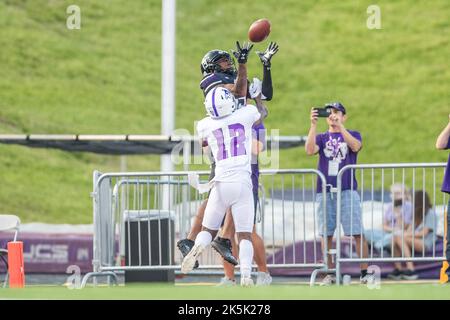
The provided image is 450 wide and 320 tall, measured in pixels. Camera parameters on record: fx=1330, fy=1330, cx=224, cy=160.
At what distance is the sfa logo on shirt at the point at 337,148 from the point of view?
14766 mm

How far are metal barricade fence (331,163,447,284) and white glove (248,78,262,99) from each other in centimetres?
179

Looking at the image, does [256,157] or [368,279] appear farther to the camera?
[368,279]

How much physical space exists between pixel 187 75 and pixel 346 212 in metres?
21.0

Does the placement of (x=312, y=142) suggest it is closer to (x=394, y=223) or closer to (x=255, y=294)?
(x=394, y=223)

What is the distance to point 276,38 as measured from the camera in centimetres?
3659

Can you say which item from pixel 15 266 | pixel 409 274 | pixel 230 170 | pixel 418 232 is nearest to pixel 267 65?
pixel 230 170

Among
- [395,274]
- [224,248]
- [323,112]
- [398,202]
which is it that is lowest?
[395,274]

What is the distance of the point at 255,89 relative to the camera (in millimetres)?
13062

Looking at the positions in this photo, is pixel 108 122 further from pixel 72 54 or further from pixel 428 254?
pixel 428 254

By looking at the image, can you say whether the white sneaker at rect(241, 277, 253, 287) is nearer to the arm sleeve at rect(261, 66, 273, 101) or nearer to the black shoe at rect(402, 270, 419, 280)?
the arm sleeve at rect(261, 66, 273, 101)

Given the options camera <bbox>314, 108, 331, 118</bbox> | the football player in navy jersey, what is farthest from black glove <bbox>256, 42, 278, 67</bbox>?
camera <bbox>314, 108, 331, 118</bbox>

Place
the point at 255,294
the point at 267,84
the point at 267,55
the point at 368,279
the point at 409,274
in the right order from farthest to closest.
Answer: the point at 409,274, the point at 368,279, the point at 267,84, the point at 267,55, the point at 255,294

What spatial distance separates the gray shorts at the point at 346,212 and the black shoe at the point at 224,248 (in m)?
2.65

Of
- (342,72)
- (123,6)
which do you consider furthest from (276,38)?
(123,6)
